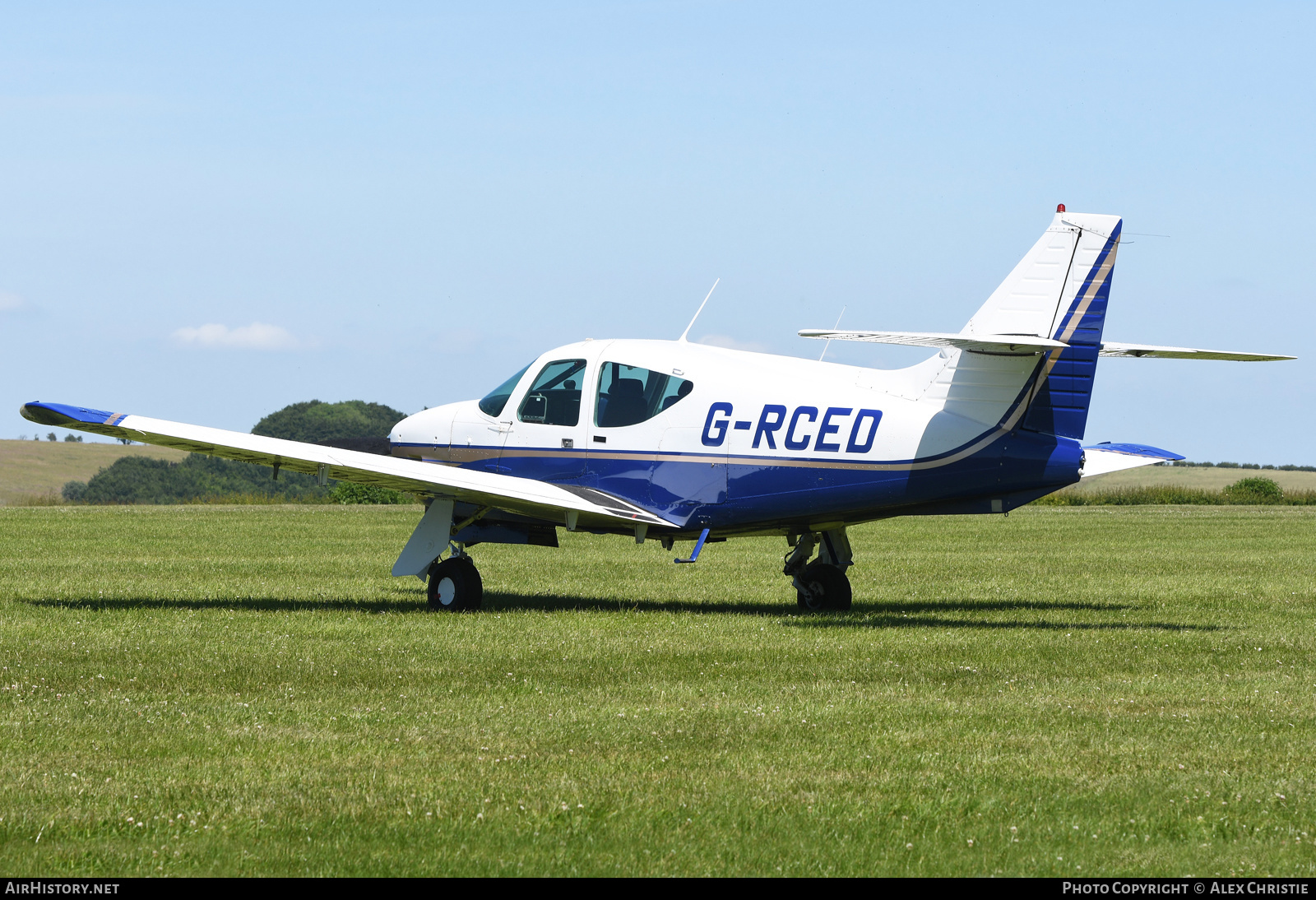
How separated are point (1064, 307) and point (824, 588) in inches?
170

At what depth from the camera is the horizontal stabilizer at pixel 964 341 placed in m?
13.1

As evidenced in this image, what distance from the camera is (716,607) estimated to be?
1662cm

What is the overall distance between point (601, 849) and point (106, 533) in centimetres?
2534

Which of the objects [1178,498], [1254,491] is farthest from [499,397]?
[1254,491]

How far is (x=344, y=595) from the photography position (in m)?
17.1

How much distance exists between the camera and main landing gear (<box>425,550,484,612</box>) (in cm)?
1587

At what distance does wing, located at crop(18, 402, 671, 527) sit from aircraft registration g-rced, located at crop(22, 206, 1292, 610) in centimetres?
3

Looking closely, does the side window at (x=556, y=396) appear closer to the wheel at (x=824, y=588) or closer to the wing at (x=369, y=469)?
the wing at (x=369, y=469)

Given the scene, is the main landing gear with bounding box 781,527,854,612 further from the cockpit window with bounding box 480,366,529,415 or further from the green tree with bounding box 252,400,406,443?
the green tree with bounding box 252,400,406,443

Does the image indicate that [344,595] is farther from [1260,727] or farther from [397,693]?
[1260,727]

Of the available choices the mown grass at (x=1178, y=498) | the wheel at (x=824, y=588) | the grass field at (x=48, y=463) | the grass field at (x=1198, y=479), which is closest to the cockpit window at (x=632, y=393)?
the wheel at (x=824, y=588)

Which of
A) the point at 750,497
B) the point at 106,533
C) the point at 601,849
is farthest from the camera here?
the point at 106,533

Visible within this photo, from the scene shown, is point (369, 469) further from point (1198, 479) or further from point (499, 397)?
point (1198, 479)

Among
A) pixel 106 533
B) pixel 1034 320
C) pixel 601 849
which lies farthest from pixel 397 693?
pixel 106 533
